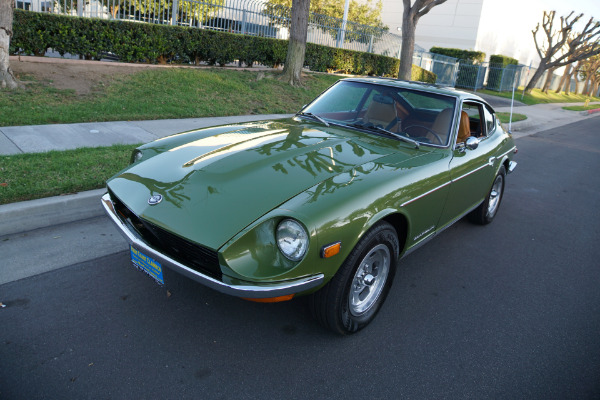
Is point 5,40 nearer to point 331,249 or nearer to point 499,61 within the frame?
point 331,249

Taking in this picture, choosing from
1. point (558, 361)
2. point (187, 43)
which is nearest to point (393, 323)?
point (558, 361)

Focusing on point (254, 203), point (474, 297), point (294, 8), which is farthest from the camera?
point (294, 8)

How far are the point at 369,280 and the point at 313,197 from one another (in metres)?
0.76

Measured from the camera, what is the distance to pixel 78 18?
32.8 feet

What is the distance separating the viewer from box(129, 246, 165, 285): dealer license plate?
8.85ft

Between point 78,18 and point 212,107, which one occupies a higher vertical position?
point 78,18

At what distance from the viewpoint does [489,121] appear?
501 centimetres

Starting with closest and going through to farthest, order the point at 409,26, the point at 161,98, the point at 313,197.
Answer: the point at 313,197
the point at 161,98
the point at 409,26

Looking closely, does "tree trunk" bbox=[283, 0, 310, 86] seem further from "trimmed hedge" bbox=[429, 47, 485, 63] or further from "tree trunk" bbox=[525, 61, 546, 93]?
"tree trunk" bbox=[525, 61, 546, 93]

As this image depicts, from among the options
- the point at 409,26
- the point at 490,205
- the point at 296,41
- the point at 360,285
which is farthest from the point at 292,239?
the point at 409,26

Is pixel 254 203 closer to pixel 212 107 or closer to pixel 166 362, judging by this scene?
pixel 166 362

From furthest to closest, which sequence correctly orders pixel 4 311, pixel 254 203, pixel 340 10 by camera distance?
pixel 340 10
pixel 4 311
pixel 254 203

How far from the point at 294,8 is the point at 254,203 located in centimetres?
1041

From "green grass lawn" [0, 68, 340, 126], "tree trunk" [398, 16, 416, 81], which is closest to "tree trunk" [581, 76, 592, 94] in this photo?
"tree trunk" [398, 16, 416, 81]
